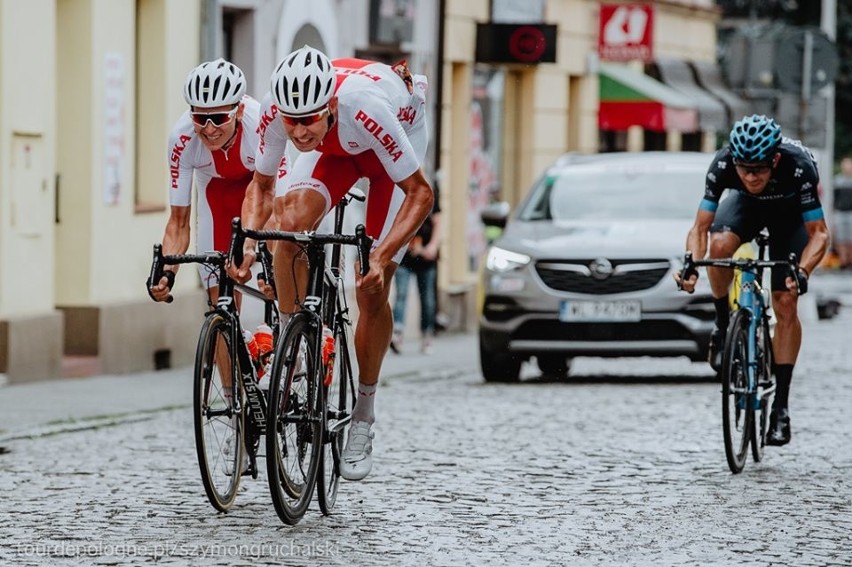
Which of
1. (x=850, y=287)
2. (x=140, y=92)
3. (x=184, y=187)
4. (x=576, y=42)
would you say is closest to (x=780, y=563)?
(x=184, y=187)

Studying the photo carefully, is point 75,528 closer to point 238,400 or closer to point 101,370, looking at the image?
point 238,400

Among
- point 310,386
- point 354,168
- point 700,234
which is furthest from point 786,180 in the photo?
point 310,386

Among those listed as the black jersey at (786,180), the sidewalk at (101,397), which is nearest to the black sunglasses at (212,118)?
the black jersey at (786,180)

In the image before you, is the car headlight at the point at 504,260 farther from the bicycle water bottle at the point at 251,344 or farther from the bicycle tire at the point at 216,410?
the bicycle tire at the point at 216,410

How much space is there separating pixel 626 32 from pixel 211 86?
23.3m

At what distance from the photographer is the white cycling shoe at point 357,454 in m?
9.09

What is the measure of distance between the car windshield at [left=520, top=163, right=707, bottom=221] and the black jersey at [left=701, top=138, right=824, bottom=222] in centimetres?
647

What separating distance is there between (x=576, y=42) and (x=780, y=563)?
24.6 meters

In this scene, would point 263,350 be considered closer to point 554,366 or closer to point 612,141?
point 554,366

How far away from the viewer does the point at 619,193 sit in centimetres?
1784

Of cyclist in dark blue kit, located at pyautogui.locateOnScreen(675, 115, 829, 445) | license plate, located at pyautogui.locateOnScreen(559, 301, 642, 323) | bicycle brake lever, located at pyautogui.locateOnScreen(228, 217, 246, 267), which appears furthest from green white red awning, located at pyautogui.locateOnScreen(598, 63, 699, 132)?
bicycle brake lever, located at pyautogui.locateOnScreen(228, 217, 246, 267)

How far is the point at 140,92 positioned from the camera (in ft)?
62.7

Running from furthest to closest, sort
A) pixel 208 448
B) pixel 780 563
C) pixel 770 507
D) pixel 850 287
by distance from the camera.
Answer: pixel 850 287 < pixel 770 507 < pixel 208 448 < pixel 780 563

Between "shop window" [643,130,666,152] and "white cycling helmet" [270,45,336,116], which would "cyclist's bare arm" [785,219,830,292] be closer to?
"white cycling helmet" [270,45,336,116]
